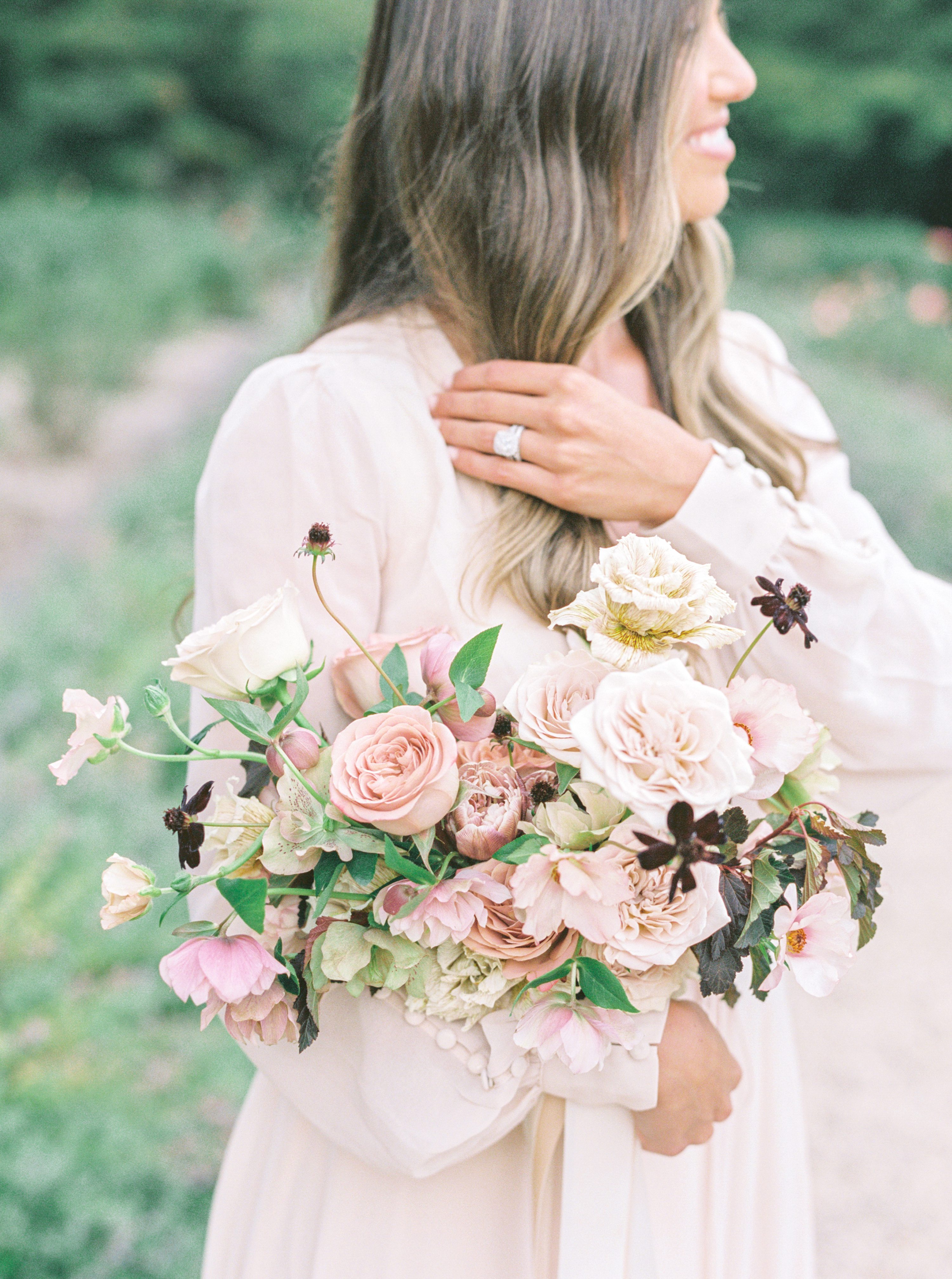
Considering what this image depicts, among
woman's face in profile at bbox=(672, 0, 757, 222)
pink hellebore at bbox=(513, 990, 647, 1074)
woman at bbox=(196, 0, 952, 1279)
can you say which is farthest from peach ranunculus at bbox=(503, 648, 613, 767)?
woman's face in profile at bbox=(672, 0, 757, 222)

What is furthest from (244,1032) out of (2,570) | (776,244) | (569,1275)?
(776,244)

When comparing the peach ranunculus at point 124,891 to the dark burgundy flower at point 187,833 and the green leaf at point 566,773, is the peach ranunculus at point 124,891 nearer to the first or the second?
the dark burgundy flower at point 187,833

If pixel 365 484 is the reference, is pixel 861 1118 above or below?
below

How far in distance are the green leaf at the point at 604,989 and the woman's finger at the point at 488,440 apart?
63 cm

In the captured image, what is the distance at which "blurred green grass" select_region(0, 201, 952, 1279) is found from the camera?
2164 mm

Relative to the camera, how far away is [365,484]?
1.19 metres

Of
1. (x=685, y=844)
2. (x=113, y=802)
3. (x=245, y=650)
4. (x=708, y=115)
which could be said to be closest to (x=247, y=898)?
(x=245, y=650)

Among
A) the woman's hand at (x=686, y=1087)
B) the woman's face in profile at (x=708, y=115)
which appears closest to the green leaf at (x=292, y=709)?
the woman's hand at (x=686, y=1087)

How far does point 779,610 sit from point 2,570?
4.89 meters

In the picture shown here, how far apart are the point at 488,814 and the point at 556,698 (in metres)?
0.13

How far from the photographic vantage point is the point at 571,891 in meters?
0.77

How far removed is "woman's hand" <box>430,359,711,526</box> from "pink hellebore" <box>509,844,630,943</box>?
0.56 meters

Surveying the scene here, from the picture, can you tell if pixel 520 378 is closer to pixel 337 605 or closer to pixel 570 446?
pixel 570 446

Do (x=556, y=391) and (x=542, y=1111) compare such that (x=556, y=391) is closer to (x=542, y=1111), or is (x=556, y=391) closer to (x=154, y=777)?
(x=542, y=1111)
